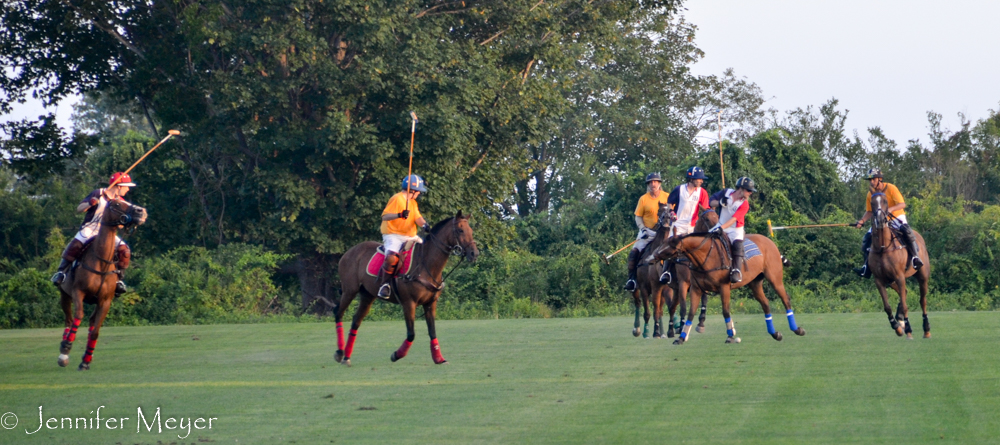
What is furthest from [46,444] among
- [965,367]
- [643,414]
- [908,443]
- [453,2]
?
[453,2]

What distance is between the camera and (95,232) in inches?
558

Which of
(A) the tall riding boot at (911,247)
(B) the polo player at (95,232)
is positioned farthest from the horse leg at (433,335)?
(A) the tall riding boot at (911,247)

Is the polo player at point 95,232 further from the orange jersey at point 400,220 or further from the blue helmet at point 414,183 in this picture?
the blue helmet at point 414,183

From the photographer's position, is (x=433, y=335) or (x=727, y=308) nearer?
(x=433, y=335)

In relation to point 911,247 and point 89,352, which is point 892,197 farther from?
point 89,352

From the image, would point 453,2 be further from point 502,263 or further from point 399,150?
point 502,263

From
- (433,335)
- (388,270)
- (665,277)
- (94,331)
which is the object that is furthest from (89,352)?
(665,277)

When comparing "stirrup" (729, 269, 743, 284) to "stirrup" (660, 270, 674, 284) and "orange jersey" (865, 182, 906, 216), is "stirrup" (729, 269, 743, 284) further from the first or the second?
"orange jersey" (865, 182, 906, 216)

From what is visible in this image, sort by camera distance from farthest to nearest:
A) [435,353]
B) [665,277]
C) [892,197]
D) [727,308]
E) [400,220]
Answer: [892,197], [665,277], [727,308], [400,220], [435,353]

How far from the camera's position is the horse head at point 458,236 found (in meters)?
12.4

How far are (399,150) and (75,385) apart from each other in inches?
667

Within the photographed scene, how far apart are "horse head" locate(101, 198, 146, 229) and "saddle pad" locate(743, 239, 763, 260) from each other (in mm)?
8317

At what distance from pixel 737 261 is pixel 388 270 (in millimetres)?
4990

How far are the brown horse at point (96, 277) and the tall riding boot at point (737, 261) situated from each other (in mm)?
7961
